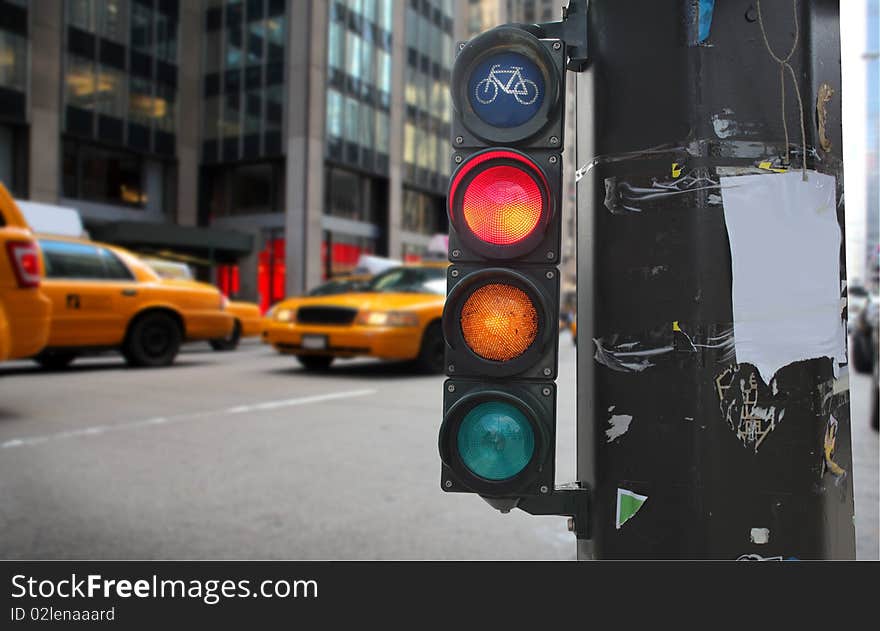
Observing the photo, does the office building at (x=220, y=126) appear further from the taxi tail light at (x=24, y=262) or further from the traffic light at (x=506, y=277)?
the traffic light at (x=506, y=277)

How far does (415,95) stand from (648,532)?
36.5 meters

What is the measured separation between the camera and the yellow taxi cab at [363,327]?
29.3ft

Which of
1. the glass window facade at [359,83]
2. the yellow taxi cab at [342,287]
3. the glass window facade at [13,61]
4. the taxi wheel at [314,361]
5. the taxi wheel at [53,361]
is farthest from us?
the glass window facade at [359,83]

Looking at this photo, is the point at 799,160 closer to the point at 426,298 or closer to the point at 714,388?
the point at 714,388

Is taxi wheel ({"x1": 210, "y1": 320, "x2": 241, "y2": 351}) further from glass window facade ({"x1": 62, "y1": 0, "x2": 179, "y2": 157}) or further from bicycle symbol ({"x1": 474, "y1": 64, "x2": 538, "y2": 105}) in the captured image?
glass window facade ({"x1": 62, "y1": 0, "x2": 179, "y2": 157})

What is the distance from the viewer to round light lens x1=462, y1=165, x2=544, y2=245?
1549mm

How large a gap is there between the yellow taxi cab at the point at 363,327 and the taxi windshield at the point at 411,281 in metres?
0.04

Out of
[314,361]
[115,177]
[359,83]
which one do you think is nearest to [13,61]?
[115,177]

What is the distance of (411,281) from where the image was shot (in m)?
10.4

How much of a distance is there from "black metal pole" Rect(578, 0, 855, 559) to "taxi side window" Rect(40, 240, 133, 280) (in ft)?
29.0

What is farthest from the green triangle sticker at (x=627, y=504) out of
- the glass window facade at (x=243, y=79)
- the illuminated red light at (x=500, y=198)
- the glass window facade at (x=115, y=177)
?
the glass window facade at (x=243, y=79)

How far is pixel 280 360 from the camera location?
1134 cm

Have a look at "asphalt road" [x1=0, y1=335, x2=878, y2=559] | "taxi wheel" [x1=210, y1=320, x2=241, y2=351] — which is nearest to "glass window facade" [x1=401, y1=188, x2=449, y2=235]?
"taxi wheel" [x1=210, y1=320, x2=241, y2=351]

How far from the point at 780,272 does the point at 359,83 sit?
32636mm
